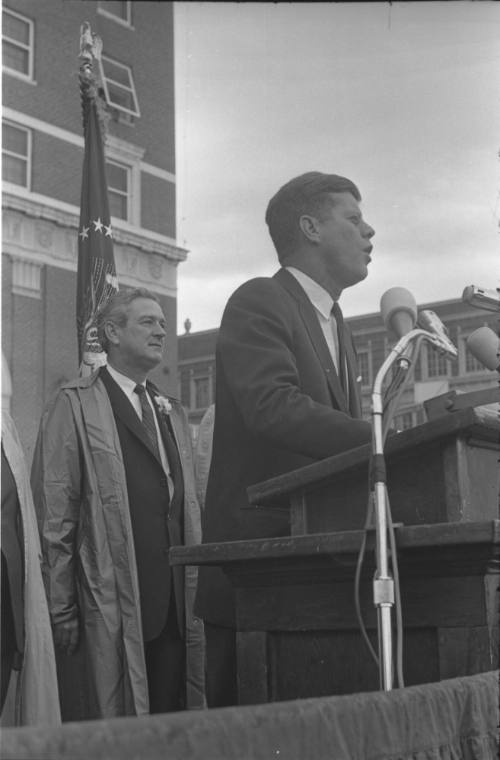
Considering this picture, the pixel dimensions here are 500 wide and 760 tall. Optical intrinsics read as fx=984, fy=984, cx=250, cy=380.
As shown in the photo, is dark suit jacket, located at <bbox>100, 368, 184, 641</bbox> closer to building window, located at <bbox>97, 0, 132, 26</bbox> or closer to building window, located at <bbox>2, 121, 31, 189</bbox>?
building window, located at <bbox>97, 0, 132, 26</bbox>

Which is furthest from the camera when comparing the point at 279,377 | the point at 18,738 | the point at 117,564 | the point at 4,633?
the point at 117,564

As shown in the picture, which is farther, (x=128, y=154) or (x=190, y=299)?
(x=128, y=154)

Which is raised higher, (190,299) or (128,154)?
(128,154)

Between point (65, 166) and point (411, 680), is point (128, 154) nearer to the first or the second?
point (65, 166)

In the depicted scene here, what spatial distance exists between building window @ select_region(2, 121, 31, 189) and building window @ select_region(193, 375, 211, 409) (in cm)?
536

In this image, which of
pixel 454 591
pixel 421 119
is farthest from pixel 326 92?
pixel 454 591

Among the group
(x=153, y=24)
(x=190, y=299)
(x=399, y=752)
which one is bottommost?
(x=399, y=752)

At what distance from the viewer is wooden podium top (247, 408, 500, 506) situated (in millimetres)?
1540

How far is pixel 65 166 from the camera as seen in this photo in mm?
10008

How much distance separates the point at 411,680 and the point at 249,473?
0.71m

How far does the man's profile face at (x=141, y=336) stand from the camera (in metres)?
3.03

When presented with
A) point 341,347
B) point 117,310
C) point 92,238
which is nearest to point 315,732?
point 341,347

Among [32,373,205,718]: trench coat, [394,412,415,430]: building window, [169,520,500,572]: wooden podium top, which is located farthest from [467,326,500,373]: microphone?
[394,412,415,430]: building window

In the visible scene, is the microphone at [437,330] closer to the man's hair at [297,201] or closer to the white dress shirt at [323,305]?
the white dress shirt at [323,305]
